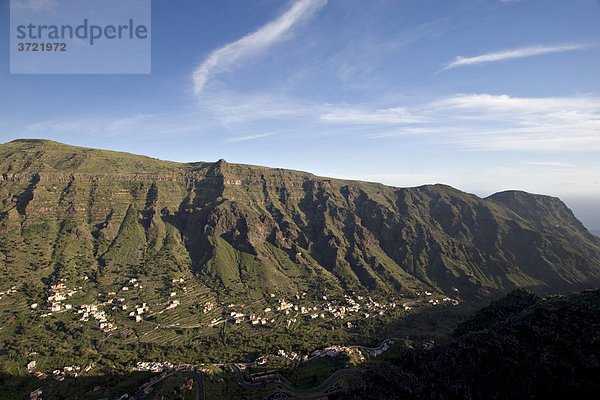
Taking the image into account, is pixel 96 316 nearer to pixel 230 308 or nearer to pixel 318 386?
pixel 230 308

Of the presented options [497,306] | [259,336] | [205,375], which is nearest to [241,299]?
[259,336]

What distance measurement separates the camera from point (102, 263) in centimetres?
19950

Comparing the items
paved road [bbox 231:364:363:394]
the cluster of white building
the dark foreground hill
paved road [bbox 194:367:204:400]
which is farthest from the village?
the dark foreground hill

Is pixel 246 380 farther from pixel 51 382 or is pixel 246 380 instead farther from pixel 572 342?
pixel 572 342

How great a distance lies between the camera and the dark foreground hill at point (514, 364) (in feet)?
199

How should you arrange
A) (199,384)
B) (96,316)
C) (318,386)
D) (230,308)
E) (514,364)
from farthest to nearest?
(230,308), (96,316), (318,386), (199,384), (514,364)

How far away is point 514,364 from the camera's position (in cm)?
6788

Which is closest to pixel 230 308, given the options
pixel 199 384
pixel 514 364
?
pixel 199 384

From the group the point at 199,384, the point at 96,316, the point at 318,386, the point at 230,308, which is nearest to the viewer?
the point at 199,384

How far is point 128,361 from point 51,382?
23.8 m

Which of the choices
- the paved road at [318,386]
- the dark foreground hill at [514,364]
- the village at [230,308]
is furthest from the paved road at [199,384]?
the village at [230,308]

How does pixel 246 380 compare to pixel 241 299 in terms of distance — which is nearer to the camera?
pixel 246 380

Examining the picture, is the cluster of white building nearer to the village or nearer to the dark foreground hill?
the village

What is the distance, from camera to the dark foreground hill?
60688 mm
